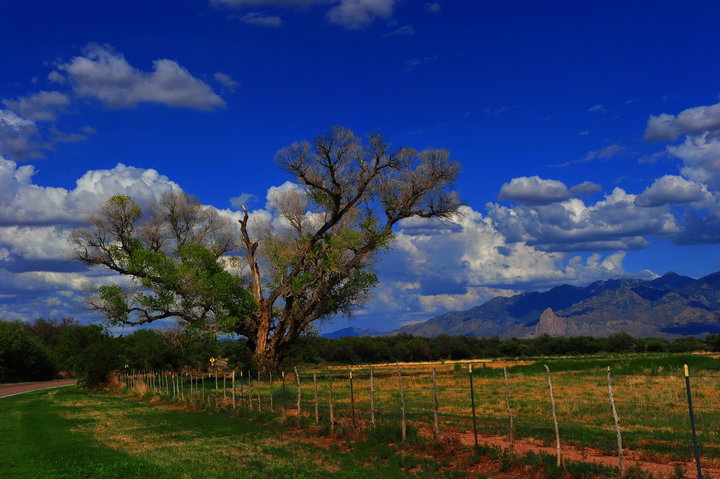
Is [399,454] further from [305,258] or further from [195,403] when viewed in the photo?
[305,258]

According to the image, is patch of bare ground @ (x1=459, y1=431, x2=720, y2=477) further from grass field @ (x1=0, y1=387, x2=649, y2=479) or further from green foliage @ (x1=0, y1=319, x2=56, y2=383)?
green foliage @ (x1=0, y1=319, x2=56, y2=383)

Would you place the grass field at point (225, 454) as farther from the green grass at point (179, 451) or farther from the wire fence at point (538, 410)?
the wire fence at point (538, 410)

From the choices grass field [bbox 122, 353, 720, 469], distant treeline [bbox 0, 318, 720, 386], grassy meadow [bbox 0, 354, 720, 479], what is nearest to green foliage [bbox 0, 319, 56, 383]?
distant treeline [bbox 0, 318, 720, 386]

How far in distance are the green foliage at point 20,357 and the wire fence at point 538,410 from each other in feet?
112

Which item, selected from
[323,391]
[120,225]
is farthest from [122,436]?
[120,225]

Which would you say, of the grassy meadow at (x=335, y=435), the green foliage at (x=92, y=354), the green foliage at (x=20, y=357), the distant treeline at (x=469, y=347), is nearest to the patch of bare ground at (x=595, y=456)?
the grassy meadow at (x=335, y=435)

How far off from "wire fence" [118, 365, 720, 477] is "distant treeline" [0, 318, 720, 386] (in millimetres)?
5724

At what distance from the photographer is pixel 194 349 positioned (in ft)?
200

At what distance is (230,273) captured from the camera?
52.5 metres

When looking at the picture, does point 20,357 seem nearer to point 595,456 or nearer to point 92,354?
point 92,354

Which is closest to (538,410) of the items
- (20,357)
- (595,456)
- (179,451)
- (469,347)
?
(595,456)

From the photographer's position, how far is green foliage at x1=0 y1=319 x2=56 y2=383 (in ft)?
238

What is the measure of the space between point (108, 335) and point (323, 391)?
21.8 m

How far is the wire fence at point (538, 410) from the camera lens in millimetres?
16438
